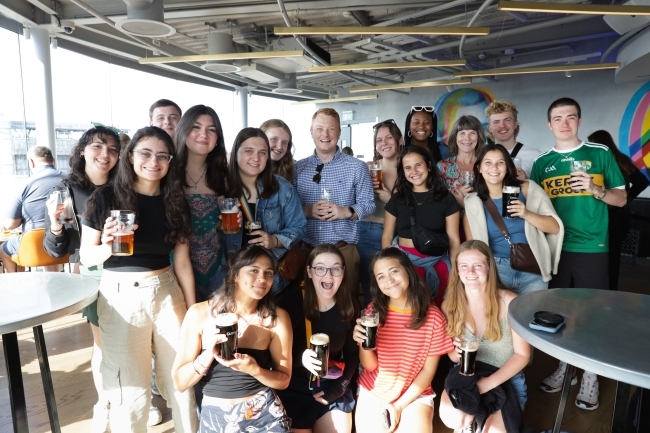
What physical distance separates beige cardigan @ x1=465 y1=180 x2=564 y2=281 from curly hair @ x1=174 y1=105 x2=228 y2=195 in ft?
4.79

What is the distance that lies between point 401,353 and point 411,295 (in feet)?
1.00

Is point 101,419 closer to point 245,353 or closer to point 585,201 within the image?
point 245,353

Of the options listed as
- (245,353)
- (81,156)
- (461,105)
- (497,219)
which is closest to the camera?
(245,353)

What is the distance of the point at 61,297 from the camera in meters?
1.64

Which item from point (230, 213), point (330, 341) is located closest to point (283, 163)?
point (230, 213)

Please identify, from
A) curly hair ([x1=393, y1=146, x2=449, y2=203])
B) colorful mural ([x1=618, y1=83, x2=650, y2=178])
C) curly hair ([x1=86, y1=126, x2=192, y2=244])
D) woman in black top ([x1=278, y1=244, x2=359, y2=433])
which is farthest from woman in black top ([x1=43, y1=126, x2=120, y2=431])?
colorful mural ([x1=618, y1=83, x2=650, y2=178])

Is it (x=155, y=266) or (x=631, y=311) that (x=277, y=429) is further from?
(x=631, y=311)

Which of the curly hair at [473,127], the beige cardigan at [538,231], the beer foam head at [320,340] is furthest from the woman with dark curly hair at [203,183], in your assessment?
the curly hair at [473,127]

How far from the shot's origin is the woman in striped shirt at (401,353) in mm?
2137

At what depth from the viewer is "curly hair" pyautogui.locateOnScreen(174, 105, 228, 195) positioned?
7.22 feet

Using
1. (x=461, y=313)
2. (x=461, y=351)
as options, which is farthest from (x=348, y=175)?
(x=461, y=351)

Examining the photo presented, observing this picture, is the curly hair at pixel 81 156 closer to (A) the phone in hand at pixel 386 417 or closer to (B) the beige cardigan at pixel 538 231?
(A) the phone in hand at pixel 386 417

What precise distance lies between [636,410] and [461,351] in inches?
32.1

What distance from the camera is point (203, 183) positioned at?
228 cm
